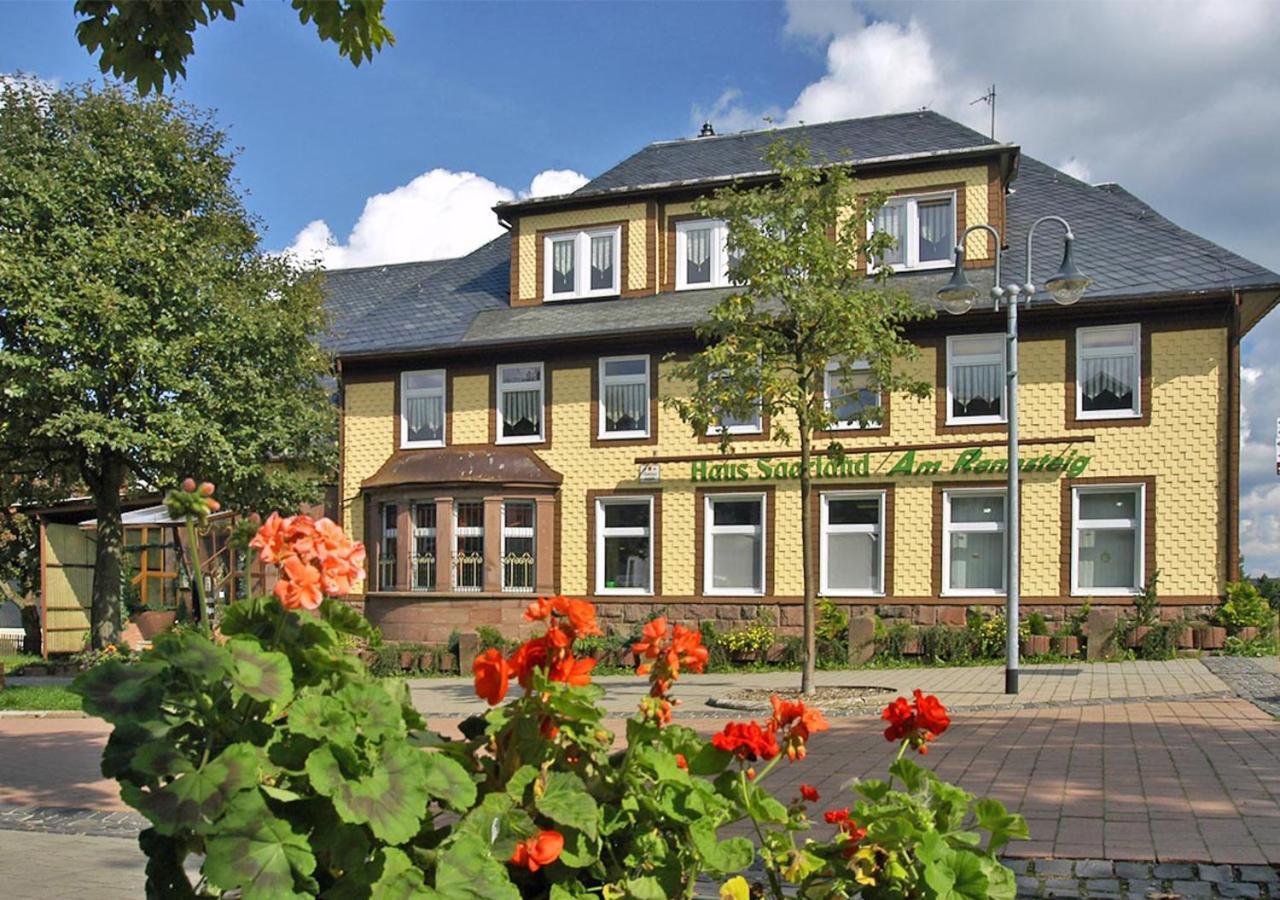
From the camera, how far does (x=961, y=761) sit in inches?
377

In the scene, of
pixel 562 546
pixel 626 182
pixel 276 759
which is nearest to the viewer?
pixel 276 759

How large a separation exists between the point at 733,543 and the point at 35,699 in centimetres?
1199

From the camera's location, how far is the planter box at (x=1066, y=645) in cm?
1923

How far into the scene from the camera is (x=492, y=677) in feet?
10.8

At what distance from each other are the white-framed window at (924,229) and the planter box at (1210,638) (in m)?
7.70

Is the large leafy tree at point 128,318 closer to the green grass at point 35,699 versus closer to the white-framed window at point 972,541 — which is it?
the green grass at point 35,699

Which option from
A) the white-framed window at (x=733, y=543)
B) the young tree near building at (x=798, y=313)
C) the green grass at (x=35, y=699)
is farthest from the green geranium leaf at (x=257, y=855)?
the white-framed window at (x=733, y=543)

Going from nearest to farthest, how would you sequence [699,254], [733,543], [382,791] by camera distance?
[382,791], [733,543], [699,254]

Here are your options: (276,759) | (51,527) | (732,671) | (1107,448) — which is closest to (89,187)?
(51,527)

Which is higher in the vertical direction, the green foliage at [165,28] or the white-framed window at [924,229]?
the white-framed window at [924,229]

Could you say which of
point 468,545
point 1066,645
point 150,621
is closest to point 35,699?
point 468,545

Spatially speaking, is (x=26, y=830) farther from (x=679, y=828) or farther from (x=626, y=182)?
(x=626, y=182)

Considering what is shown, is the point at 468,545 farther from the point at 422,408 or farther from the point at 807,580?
the point at 807,580

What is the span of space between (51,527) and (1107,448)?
19.2m
